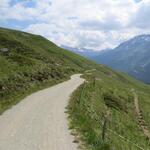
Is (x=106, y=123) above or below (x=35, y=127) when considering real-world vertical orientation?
above

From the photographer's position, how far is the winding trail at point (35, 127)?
19.8 meters

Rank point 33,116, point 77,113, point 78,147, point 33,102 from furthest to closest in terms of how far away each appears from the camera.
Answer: point 33,102 → point 77,113 → point 33,116 → point 78,147

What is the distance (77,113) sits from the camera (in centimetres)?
2917

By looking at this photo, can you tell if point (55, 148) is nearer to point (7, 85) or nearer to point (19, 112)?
point (19, 112)

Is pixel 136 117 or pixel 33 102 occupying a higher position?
pixel 33 102

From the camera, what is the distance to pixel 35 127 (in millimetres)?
23828

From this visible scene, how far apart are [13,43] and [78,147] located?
94.7 m

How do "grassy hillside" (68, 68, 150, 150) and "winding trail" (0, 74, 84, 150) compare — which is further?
"grassy hillside" (68, 68, 150, 150)

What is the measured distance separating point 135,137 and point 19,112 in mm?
16298

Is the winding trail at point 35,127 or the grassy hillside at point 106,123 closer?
the winding trail at point 35,127

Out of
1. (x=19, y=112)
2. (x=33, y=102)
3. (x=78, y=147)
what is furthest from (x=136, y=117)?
(x=78, y=147)

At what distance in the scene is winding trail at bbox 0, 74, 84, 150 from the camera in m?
19.8

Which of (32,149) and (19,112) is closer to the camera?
(32,149)

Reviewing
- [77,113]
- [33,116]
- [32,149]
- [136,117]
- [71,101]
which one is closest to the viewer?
[32,149]
